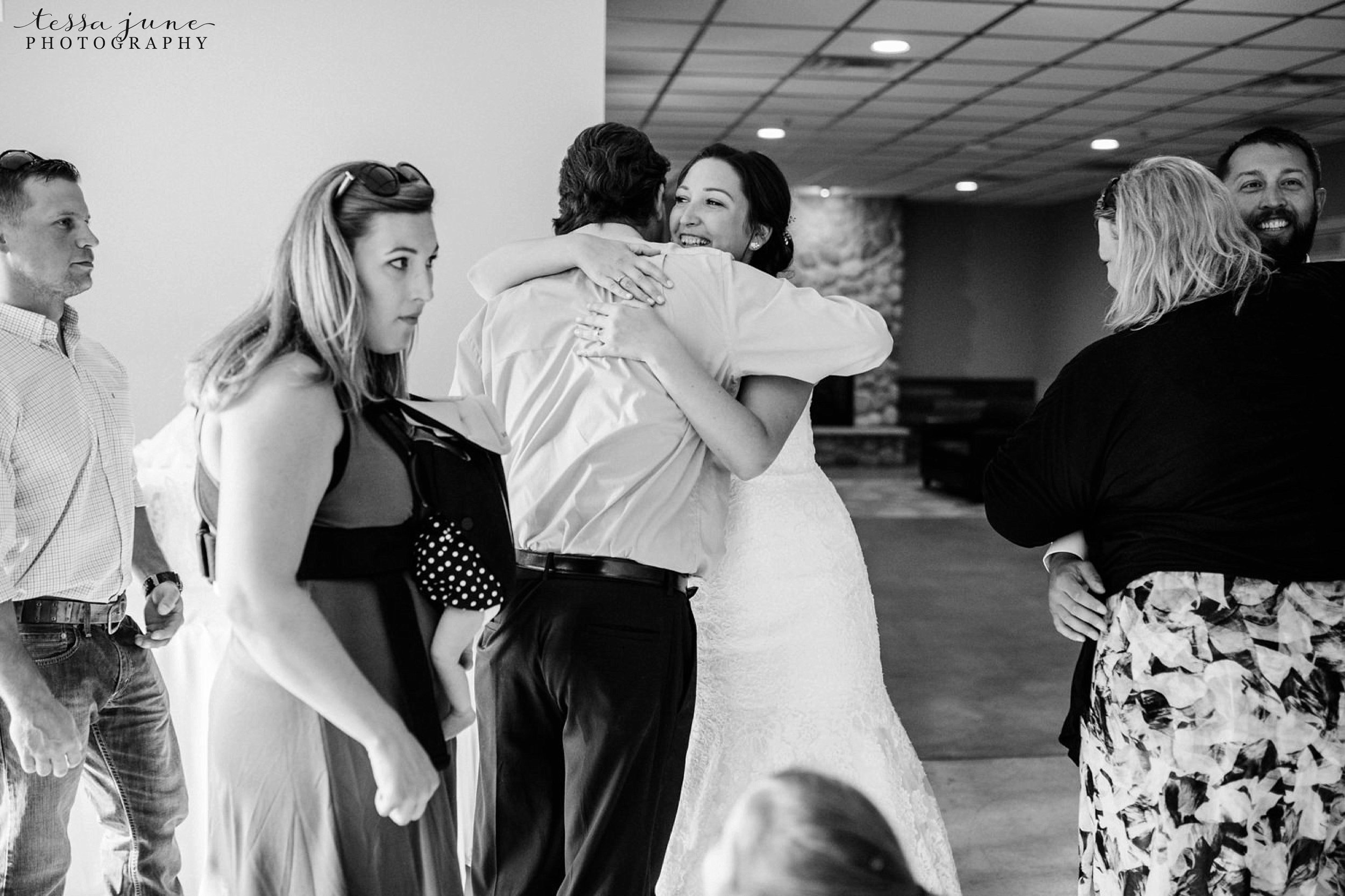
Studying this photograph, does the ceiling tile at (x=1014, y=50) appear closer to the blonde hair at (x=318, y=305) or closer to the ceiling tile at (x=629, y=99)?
the ceiling tile at (x=629, y=99)

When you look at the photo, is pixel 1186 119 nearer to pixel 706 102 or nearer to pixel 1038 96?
pixel 1038 96

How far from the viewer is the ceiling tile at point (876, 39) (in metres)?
6.10

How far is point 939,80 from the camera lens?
7.21 m

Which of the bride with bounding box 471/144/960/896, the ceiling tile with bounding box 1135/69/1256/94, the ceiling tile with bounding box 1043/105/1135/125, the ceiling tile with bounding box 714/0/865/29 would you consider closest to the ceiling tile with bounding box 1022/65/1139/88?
the ceiling tile with bounding box 1135/69/1256/94

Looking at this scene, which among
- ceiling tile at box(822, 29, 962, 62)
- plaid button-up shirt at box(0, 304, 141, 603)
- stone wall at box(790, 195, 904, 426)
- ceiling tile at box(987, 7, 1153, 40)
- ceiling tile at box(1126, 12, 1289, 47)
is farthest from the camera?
stone wall at box(790, 195, 904, 426)

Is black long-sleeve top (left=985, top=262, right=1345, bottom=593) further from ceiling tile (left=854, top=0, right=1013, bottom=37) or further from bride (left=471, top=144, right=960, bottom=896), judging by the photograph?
ceiling tile (left=854, top=0, right=1013, bottom=37)

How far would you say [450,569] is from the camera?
126 centimetres

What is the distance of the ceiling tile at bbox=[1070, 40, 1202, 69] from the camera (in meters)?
6.38

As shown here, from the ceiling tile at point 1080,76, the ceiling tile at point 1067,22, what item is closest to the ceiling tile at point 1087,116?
the ceiling tile at point 1080,76

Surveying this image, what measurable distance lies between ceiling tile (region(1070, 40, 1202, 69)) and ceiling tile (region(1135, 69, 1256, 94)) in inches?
10.3

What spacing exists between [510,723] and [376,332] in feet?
2.40

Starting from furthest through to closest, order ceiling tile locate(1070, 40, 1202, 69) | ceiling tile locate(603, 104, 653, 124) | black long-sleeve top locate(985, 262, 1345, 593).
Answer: ceiling tile locate(603, 104, 653, 124) → ceiling tile locate(1070, 40, 1202, 69) → black long-sleeve top locate(985, 262, 1345, 593)

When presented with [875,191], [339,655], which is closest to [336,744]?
[339,655]

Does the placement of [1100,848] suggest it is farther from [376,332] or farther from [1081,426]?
[376,332]
